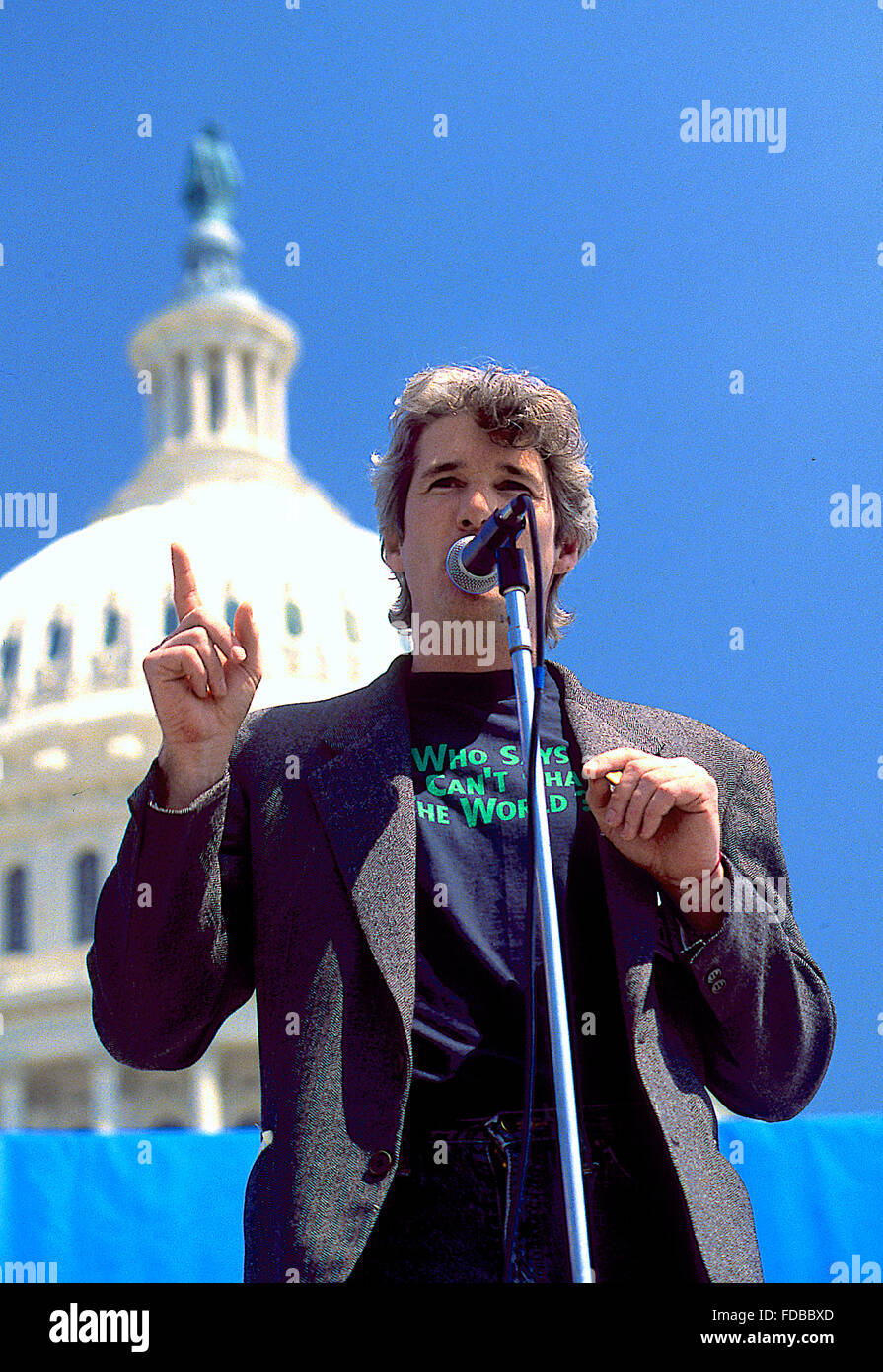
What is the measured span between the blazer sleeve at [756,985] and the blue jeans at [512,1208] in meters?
0.29

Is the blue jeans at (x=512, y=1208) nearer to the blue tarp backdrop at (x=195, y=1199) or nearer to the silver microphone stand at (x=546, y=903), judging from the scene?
the silver microphone stand at (x=546, y=903)

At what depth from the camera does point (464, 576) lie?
3.30 meters

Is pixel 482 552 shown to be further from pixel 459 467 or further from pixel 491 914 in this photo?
pixel 491 914

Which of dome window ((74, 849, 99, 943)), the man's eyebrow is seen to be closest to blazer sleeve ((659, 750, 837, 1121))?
the man's eyebrow

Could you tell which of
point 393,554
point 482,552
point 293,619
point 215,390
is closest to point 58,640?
point 293,619

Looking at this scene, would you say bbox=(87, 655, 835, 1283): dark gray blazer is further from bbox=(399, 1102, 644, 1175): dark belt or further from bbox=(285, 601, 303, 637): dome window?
bbox=(285, 601, 303, 637): dome window

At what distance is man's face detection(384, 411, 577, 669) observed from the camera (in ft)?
11.1

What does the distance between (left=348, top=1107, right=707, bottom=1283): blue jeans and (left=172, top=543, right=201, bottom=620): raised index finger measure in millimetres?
928

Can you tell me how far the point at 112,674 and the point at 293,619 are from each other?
546cm
